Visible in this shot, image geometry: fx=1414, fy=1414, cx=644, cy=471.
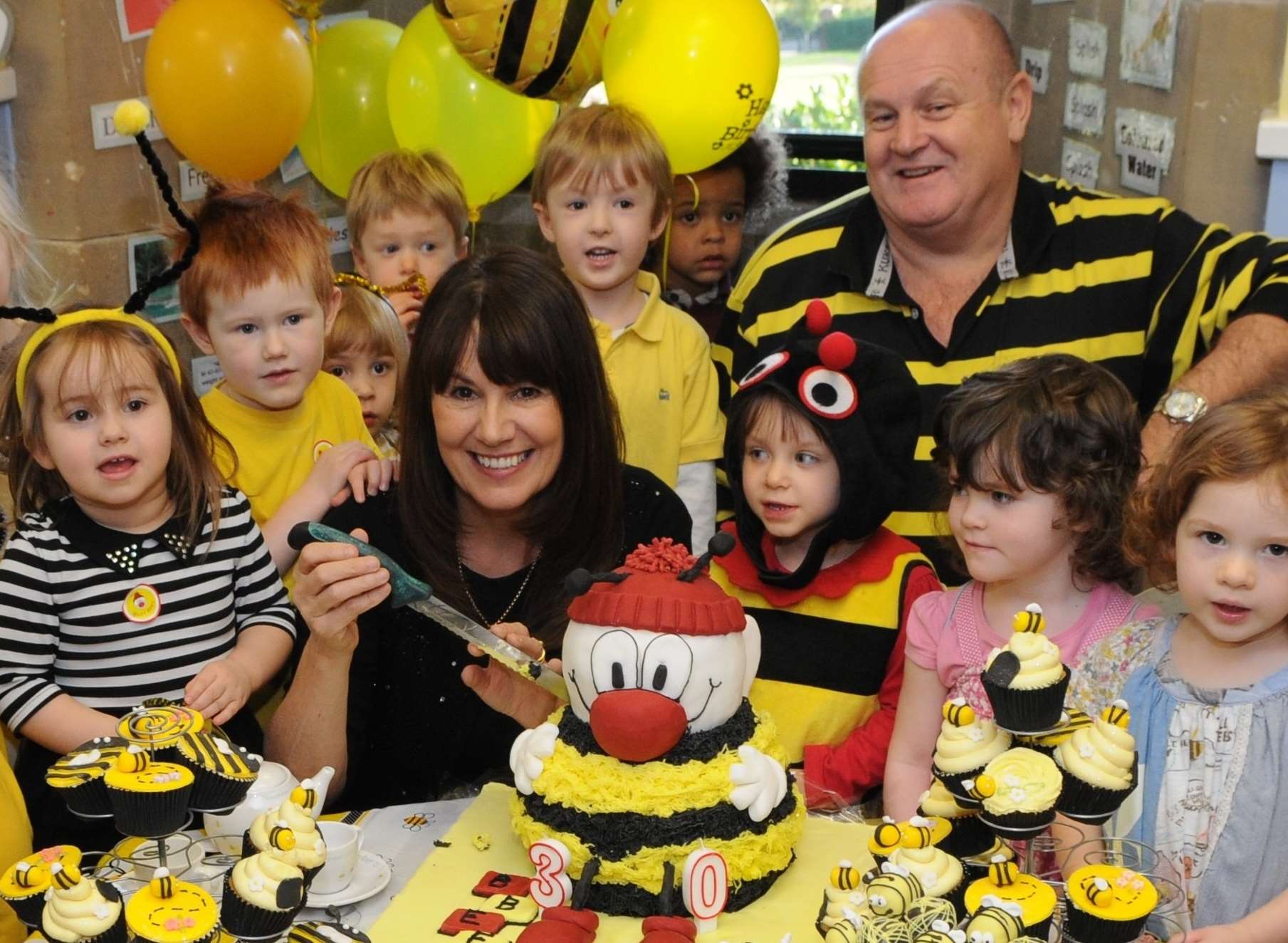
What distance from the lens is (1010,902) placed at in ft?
3.52

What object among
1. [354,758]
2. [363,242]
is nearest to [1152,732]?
[354,758]

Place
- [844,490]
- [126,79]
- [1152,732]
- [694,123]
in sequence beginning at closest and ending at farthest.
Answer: [1152,732] → [844,490] → [694,123] → [126,79]

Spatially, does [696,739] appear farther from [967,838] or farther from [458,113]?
[458,113]

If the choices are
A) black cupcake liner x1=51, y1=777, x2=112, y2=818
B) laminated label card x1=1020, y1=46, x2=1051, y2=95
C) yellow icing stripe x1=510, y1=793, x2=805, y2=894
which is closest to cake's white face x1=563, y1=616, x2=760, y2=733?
yellow icing stripe x1=510, y1=793, x2=805, y2=894

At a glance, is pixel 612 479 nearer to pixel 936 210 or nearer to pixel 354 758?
pixel 354 758

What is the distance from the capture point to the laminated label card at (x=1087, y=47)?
2.92 meters

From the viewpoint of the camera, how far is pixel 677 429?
2535mm

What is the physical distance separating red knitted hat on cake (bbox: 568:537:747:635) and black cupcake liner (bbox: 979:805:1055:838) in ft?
1.09

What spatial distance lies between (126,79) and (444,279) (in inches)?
61.0

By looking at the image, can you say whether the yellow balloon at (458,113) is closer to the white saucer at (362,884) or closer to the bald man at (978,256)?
the bald man at (978,256)

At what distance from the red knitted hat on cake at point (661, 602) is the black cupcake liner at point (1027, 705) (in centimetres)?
29

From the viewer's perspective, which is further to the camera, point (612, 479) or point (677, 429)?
point (677, 429)

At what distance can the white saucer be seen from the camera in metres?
1.37

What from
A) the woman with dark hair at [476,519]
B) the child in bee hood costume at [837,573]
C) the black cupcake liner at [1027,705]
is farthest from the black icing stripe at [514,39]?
the black cupcake liner at [1027,705]
